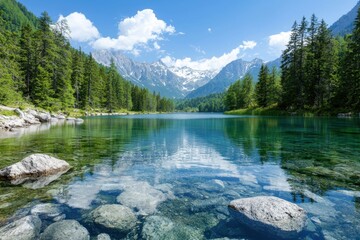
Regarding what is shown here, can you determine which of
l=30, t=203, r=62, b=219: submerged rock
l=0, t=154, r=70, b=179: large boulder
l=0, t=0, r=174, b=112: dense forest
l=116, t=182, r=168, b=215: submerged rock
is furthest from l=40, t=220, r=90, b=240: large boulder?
l=0, t=0, r=174, b=112: dense forest

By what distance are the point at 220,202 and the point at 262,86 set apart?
92852 millimetres

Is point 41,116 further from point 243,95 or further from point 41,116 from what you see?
point 243,95

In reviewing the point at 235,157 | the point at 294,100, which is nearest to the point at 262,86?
the point at 294,100

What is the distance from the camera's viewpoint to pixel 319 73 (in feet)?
214

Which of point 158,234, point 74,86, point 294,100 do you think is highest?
point 74,86

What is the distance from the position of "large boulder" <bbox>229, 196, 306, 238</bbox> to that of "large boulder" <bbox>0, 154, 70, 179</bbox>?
894 cm

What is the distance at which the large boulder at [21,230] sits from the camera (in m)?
5.73

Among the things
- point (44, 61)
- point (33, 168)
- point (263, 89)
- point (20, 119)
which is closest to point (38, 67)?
point (44, 61)

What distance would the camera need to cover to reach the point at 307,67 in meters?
68.3

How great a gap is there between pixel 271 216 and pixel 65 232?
5331 mm

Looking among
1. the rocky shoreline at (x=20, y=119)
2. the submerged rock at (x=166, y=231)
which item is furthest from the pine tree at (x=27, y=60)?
the submerged rock at (x=166, y=231)

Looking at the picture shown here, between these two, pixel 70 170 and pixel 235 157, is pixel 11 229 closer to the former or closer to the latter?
pixel 70 170

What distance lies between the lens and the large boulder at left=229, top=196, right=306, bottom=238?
621cm

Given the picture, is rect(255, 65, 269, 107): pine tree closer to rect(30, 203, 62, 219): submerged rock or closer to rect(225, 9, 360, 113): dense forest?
rect(225, 9, 360, 113): dense forest
